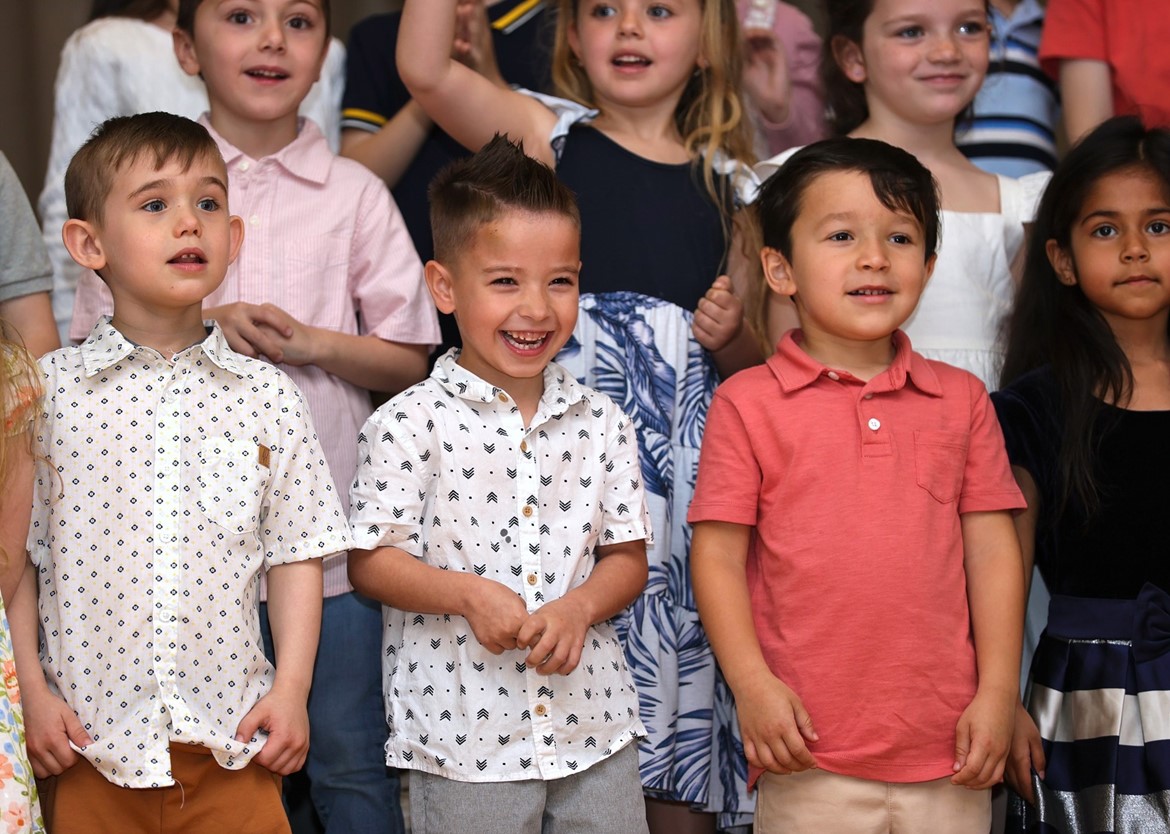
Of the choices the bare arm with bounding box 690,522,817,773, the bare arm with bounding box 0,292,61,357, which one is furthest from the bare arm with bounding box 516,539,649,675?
the bare arm with bounding box 0,292,61,357

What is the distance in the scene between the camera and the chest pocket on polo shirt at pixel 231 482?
1.87 meters

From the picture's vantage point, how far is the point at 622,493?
209 cm

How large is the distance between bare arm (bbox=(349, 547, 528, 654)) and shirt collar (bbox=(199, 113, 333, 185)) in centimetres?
77

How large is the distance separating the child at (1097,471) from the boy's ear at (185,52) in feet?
5.14

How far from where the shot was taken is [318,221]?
7.73 feet

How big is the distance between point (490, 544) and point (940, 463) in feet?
2.33

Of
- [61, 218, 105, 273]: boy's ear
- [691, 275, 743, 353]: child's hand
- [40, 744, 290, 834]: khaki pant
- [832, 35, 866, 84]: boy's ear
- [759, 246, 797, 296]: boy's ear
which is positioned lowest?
[40, 744, 290, 834]: khaki pant

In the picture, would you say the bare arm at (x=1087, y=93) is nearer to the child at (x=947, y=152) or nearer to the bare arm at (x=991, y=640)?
the child at (x=947, y=152)

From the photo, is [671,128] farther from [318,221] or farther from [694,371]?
[318,221]

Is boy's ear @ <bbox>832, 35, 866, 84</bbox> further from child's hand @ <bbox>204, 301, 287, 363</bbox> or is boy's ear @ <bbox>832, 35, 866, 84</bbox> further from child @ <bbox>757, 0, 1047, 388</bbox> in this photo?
child's hand @ <bbox>204, 301, 287, 363</bbox>

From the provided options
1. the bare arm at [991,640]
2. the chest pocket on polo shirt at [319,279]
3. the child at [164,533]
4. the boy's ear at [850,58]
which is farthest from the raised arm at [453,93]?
the bare arm at [991,640]

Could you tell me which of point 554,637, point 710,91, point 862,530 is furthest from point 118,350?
point 710,91

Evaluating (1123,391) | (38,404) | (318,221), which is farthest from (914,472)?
(38,404)

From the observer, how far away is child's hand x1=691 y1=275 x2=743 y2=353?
2.37 m
